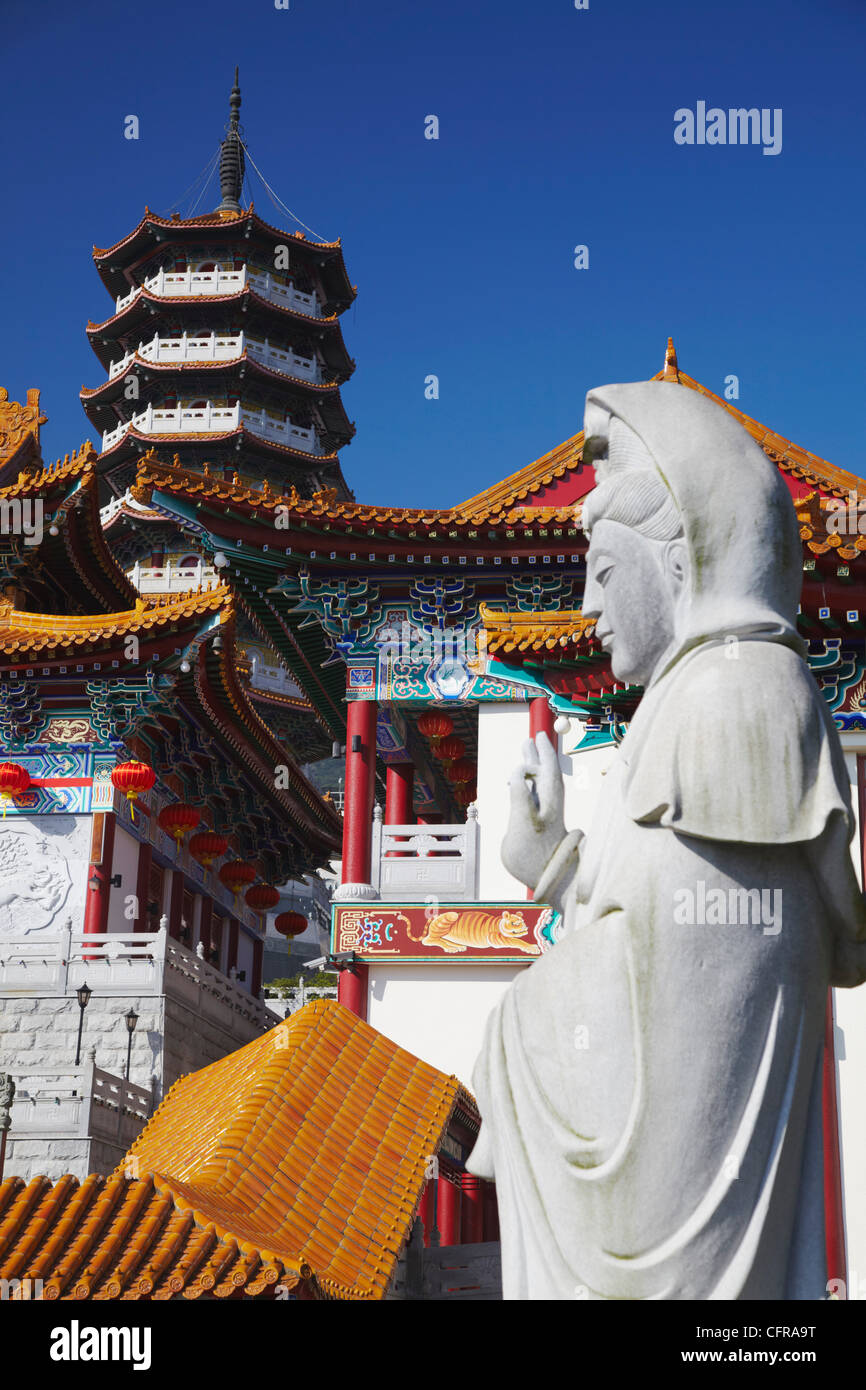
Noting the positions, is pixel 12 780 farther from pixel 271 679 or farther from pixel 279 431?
pixel 279 431

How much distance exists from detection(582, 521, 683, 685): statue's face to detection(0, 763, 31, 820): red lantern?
52.2ft

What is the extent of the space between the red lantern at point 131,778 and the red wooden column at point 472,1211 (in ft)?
20.3

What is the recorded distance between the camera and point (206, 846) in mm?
22188

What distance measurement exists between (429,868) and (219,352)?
24.7m

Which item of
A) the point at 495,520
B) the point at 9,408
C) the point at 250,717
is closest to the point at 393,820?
the point at 250,717

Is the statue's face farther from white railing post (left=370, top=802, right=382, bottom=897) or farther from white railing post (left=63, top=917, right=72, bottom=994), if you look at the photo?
white railing post (left=63, top=917, right=72, bottom=994)

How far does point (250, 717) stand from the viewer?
A: 22.1 m

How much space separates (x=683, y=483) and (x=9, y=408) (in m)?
23.9

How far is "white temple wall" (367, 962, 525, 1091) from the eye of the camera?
1491cm

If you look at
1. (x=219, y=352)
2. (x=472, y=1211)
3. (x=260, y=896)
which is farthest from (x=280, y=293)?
(x=472, y=1211)

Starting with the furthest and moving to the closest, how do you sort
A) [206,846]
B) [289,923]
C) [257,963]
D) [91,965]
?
[289,923] < [257,963] < [206,846] < [91,965]

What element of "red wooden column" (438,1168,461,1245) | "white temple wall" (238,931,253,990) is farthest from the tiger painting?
"white temple wall" (238,931,253,990)

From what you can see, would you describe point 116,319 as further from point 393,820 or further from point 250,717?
point 393,820

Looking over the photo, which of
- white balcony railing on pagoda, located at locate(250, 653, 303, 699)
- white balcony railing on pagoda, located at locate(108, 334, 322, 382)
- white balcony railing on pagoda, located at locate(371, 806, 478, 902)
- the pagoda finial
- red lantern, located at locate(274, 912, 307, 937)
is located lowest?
white balcony railing on pagoda, located at locate(371, 806, 478, 902)
